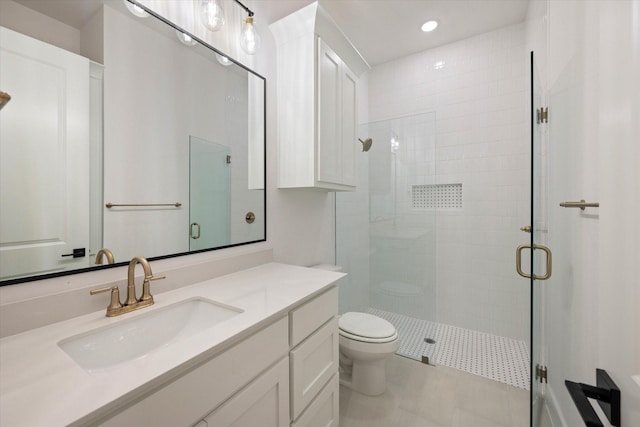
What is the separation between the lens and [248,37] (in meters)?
1.45

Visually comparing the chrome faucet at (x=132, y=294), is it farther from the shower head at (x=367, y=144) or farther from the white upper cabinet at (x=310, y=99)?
the shower head at (x=367, y=144)

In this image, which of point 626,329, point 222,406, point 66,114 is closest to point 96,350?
point 222,406

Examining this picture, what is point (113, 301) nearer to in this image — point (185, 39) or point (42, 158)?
point (42, 158)

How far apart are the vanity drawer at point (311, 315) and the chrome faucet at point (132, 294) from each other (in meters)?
0.52

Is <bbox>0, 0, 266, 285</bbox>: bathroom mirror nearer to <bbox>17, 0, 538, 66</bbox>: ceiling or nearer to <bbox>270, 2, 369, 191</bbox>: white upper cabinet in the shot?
<bbox>270, 2, 369, 191</bbox>: white upper cabinet

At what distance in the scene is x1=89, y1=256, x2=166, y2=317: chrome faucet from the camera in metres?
0.89

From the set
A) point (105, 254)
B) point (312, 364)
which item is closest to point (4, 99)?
point (105, 254)

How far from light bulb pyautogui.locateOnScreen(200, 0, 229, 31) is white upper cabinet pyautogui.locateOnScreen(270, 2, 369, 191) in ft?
1.61

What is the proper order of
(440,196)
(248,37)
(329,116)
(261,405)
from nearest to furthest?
(261,405)
(248,37)
(329,116)
(440,196)

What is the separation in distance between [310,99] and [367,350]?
62.1 inches

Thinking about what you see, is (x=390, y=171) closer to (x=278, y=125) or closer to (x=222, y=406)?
(x=278, y=125)

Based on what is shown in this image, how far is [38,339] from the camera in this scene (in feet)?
2.40

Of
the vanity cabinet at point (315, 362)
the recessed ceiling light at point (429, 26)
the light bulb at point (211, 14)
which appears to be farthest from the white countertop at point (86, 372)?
the recessed ceiling light at point (429, 26)

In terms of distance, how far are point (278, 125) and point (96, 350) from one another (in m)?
1.40
